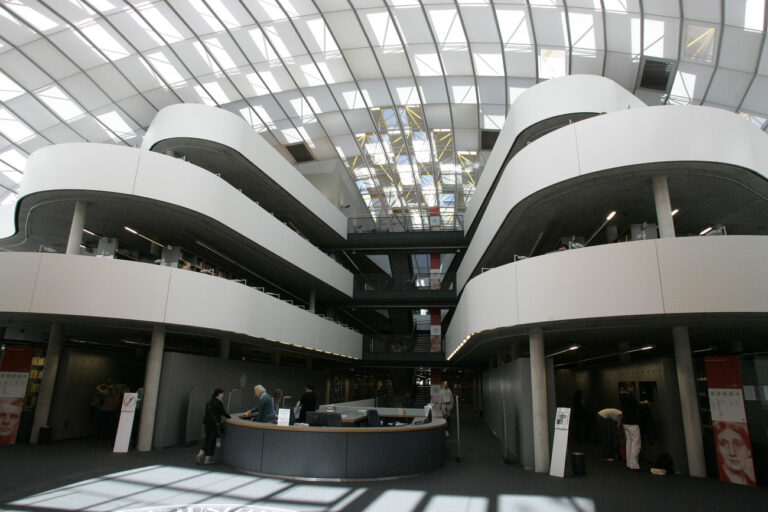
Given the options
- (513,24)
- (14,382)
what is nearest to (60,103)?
(14,382)

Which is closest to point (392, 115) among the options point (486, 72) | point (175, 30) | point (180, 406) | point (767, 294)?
point (486, 72)

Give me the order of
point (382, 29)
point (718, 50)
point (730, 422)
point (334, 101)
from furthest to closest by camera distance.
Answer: point (334, 101) → point (382, 29) → point (718, 50) → point (730, 422)

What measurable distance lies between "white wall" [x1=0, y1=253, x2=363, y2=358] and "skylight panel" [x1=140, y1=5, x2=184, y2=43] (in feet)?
46.7

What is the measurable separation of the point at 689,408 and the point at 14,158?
1347 inches

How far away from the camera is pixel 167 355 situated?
15.8 metres

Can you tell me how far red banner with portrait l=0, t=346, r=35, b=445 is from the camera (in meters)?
14.5

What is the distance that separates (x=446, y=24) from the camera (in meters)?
23.2

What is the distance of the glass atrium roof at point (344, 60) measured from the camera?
2109 cm

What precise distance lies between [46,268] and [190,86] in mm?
16455

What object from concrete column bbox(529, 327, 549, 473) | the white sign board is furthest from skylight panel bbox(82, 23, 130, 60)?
the white sign board

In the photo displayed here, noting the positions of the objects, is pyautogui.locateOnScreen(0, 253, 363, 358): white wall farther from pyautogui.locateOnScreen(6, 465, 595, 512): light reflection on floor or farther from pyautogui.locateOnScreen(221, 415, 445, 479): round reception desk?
pyautogui.locateOnScreen(221, 415, 445, 479): round reception desk

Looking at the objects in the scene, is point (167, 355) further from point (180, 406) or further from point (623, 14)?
point (623, 14)

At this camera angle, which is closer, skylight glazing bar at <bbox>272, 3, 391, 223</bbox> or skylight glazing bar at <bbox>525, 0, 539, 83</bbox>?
skylight glazing bar at <bbox>525, 0, 539, 83</bbox>

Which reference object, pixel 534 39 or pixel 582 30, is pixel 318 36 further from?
pixel 582 30
